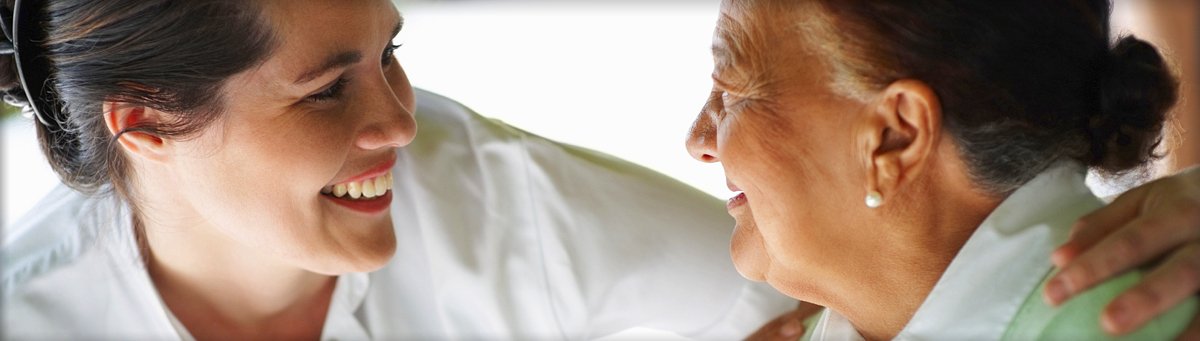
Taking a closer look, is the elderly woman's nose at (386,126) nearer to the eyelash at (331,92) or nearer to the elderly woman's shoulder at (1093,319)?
the eyelash at (331,92)

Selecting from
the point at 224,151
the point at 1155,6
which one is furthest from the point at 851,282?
the point at 1155,6

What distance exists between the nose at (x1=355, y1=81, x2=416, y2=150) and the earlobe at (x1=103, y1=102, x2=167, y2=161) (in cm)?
30

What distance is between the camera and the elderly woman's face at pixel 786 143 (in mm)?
1434

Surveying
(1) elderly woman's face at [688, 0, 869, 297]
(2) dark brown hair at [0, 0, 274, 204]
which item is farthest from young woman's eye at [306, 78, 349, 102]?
(1) elderly woman's face at [688, 0, 869, 297]

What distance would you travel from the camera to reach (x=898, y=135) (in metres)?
1.39

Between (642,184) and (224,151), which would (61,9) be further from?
(642,184)

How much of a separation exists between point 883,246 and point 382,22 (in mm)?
818

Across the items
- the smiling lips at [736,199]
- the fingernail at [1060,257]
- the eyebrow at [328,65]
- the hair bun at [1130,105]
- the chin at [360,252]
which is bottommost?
the chin at [360,252]

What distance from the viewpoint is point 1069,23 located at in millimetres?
1344

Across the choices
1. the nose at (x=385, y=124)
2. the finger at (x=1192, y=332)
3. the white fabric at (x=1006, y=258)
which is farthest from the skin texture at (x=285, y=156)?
the finger at (x=1192, y=332)

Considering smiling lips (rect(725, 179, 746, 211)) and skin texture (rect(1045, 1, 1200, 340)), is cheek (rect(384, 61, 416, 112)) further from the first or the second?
skin texture (rect(1045, 1, 1200, 340))

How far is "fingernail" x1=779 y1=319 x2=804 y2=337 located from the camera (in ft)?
6.11

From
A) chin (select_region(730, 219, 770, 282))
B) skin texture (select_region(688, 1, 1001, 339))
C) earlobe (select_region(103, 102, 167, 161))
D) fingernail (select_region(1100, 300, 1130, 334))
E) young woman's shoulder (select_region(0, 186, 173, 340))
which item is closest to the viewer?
fingernail (select_region(1100, 300, 1130, 334))

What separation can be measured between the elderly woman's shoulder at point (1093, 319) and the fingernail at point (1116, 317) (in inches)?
1.0
